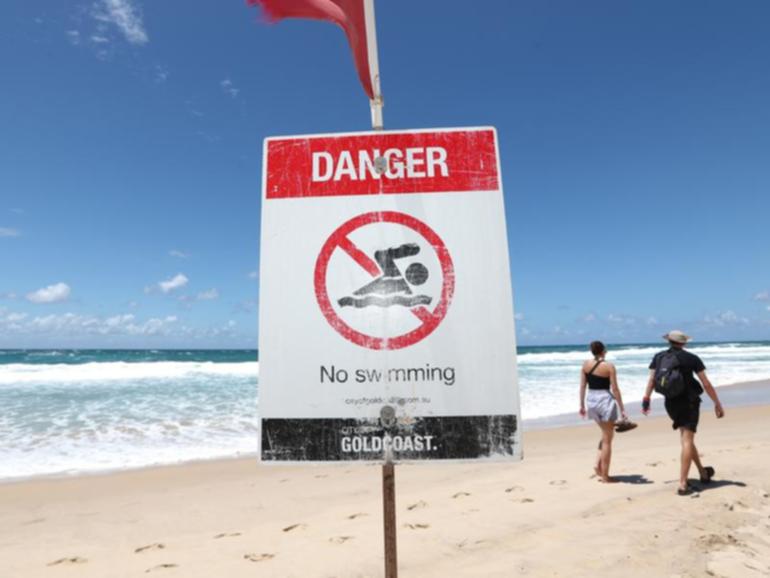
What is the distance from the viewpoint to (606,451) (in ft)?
20.6

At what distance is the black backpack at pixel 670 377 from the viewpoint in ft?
19.0

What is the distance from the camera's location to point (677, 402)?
5.88m

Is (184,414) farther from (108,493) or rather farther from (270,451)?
(270,451)

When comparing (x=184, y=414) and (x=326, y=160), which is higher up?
(x=326, y=160)

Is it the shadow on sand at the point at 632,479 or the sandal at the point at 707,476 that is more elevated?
the sandal at the point at 707,476

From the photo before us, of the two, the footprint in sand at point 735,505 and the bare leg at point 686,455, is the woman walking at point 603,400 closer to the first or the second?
the bare leg at point 686,455

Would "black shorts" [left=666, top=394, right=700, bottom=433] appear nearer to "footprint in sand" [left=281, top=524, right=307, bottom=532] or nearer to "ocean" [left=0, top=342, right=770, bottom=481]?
"footprint in sand" [left=281, top=524, right=307, bottom=532]

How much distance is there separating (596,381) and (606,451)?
0.91m

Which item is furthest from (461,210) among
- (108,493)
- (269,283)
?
(108,493)

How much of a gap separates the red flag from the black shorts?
553 cm

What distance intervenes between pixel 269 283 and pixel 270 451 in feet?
2.10

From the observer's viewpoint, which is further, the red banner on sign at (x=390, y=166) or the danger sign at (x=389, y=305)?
the red banner on sign at (x=390, y=166)

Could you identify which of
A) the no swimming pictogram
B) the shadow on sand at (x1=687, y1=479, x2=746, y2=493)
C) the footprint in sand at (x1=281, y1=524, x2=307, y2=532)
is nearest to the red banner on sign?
the no swimming pictogram

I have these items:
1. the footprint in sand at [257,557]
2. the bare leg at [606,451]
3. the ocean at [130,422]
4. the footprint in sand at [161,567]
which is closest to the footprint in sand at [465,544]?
the footprint in sand at [257,557]
